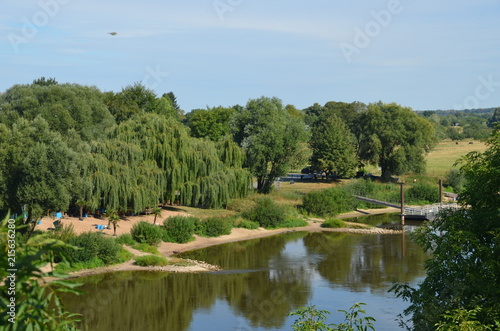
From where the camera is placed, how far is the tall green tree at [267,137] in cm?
5559

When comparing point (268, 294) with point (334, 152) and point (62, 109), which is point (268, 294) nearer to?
point (62, 109)

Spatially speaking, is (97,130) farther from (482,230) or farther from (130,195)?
(482,230)

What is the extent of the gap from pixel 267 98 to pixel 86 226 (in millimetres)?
26178

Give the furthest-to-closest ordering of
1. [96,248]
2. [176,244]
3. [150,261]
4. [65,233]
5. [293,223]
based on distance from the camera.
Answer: [293,223], [176,244], [150,261], [65,233], [96,248]

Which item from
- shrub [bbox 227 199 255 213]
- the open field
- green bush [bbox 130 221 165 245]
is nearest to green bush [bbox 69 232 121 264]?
green bush [bbox 130 221 165 245]

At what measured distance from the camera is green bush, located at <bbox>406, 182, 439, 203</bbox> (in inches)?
2480

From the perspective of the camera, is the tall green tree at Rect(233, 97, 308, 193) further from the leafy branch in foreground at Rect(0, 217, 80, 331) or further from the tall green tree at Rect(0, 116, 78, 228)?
the leafy branch in foreground at Rect(0, 217, 80, 331)

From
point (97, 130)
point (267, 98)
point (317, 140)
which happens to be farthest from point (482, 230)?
point (317, 140)

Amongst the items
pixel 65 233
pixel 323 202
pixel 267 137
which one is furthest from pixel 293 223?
pixel 65 233

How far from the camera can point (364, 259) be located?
36.7 meters

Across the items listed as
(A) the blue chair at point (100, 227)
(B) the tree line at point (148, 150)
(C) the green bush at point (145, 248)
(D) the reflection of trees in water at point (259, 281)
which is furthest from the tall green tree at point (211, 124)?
(C) the green bush at point (145, 248)

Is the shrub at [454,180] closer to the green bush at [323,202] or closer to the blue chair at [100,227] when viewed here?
the green bush at [323,202]

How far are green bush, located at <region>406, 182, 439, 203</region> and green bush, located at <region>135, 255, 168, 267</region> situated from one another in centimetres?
3615

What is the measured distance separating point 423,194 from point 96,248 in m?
40.9
